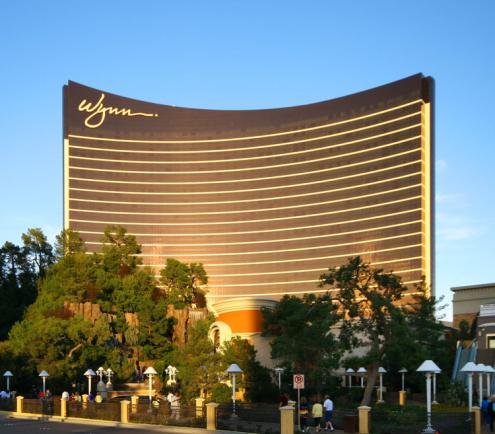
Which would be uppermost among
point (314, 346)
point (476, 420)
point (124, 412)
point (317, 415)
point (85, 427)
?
point (314, 346)

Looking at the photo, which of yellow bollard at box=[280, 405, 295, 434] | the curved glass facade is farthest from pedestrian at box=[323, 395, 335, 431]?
the curved glass facade

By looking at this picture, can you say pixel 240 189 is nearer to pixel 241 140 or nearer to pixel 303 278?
pixel 241 140

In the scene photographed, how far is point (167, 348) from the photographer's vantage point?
73875 millimetres

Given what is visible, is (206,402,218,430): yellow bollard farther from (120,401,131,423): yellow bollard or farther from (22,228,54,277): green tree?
(22,228,54,277): green tree

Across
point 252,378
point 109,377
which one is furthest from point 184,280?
point 252,378

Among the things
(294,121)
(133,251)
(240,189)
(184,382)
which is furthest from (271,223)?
(184,382)

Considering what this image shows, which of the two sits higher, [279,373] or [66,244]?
[66,244]

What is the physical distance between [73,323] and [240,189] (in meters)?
72.2

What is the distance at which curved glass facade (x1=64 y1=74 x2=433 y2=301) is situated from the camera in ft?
377

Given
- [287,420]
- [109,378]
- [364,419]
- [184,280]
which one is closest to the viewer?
[287,420]

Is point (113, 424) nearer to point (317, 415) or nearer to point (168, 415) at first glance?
point (168, 415)

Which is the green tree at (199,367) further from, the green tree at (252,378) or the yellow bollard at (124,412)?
the yellow bollard at (124,412)

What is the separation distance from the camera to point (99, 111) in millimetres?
134250

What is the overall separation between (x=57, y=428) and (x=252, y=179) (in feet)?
325
